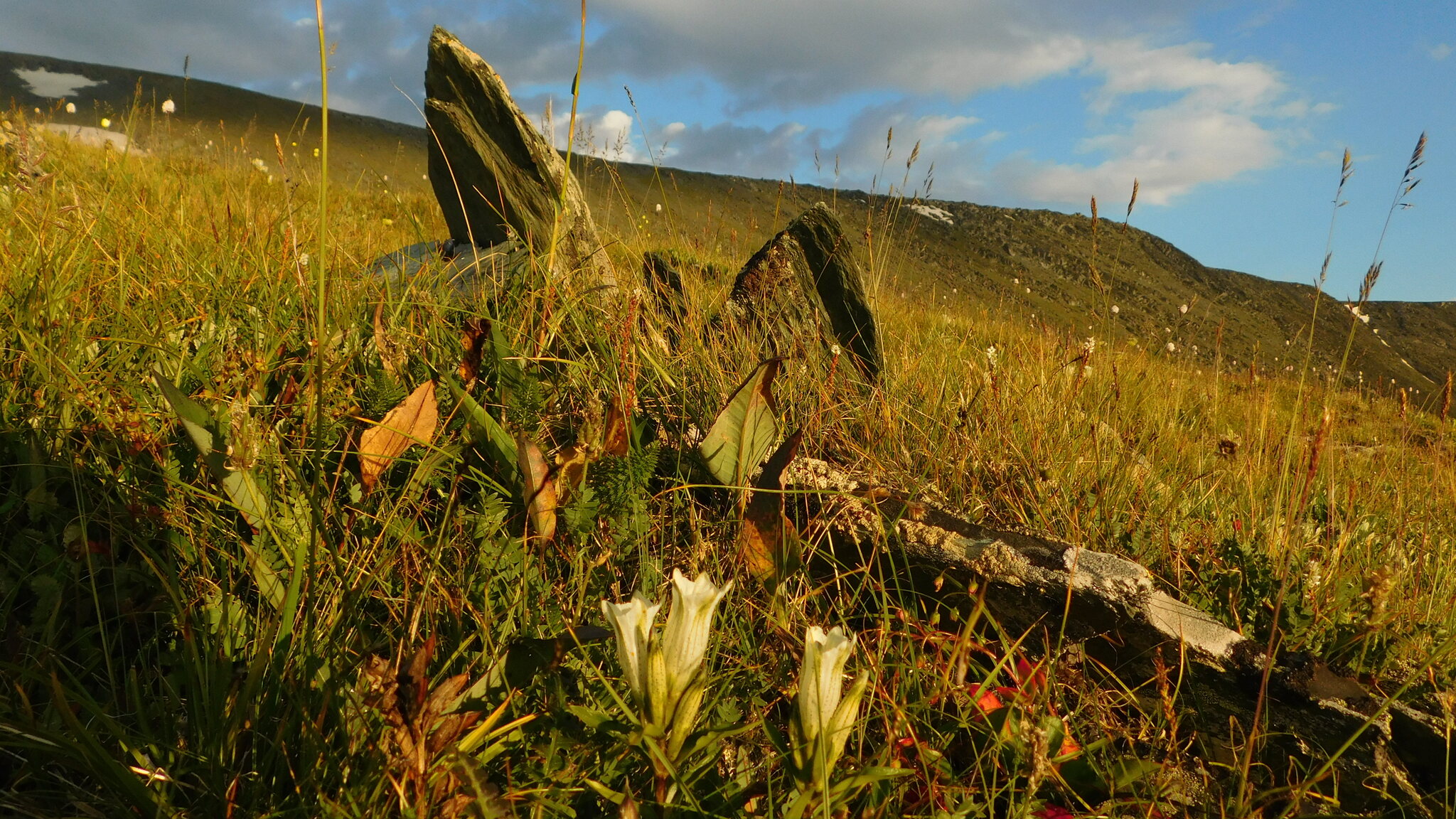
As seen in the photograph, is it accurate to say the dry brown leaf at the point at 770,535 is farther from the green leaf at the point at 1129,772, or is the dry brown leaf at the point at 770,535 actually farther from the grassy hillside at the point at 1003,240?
the grassy hillside at the point at 1003,240

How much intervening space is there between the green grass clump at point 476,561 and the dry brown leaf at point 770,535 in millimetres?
78

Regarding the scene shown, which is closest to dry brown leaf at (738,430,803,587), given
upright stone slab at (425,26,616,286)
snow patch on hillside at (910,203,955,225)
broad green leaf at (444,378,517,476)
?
broad green leaf at (444,378,517,476)

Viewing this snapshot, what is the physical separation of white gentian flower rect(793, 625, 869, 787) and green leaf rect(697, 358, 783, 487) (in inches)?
32.2

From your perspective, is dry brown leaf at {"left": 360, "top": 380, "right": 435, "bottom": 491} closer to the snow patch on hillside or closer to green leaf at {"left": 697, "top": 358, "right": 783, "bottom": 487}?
green leaf at {"left": 697, "top": 358, "right": 783, "bottom": 487}

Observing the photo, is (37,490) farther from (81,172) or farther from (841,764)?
(81,172)

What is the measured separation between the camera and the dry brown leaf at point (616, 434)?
1733mm

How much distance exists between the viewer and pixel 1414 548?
113 inches

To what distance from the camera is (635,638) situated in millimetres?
949

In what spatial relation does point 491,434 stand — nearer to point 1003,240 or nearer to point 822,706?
point 822,706

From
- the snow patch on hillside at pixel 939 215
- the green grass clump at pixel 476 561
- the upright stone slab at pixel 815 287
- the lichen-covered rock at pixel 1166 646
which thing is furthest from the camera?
the snow patch on hillside at pixel 939 215

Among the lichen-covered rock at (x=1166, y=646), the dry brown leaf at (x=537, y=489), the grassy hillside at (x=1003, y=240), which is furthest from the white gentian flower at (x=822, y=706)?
the grassy hillside at (x=1003, y=240)

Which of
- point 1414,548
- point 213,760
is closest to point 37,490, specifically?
point 213,760

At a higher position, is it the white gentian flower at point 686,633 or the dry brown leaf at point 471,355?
the dry brown leaf at point 471,355

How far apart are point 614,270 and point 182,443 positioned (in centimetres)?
209
